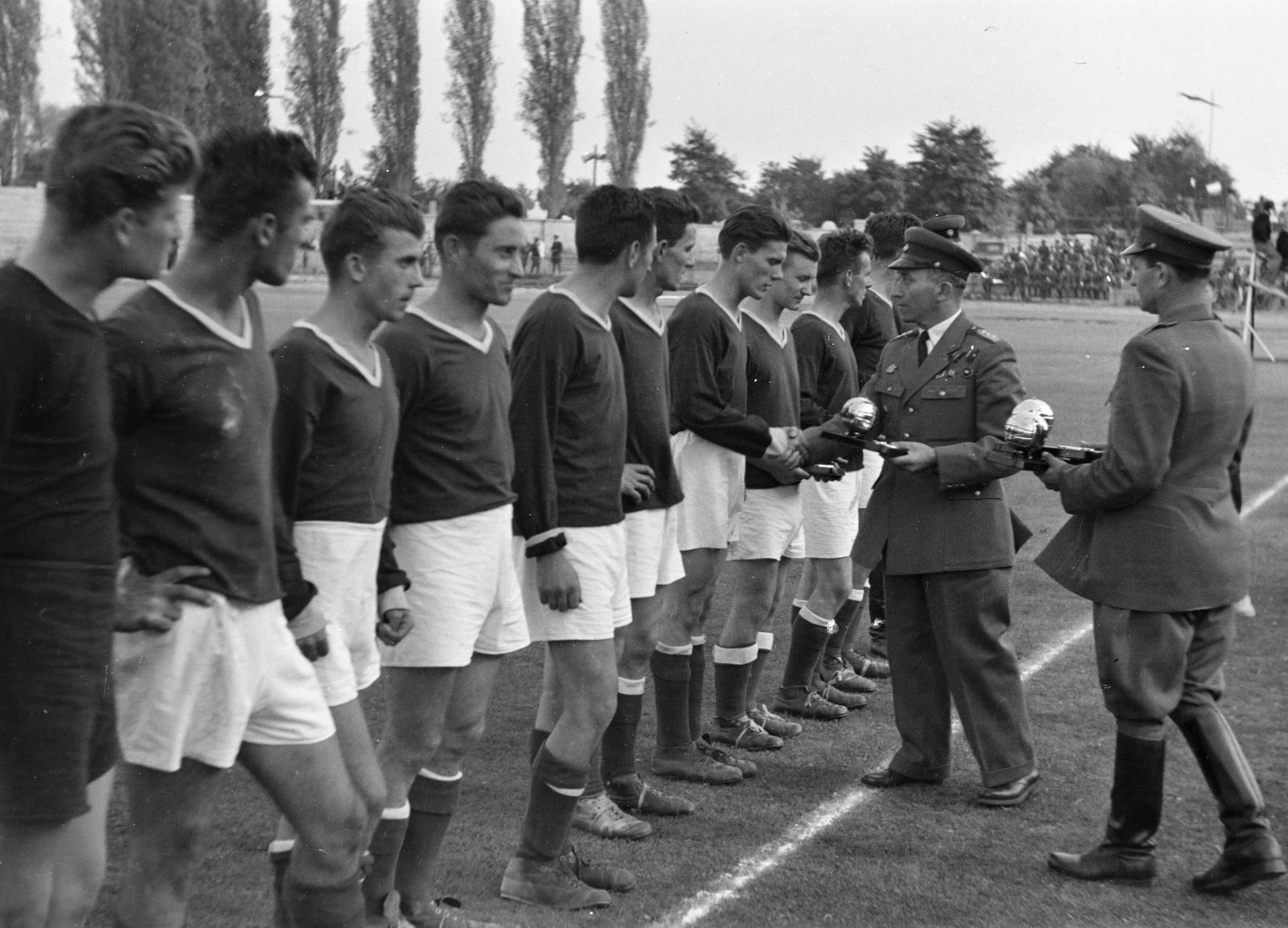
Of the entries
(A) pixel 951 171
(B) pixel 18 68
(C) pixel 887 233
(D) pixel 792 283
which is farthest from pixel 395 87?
(D) pixel 792 283

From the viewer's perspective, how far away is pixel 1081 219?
247ft

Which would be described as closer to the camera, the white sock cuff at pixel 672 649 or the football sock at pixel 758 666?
the white sock cuff at pixel 672 649

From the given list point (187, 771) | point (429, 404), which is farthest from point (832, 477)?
point (187, 771)

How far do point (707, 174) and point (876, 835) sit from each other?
5717 centimetres

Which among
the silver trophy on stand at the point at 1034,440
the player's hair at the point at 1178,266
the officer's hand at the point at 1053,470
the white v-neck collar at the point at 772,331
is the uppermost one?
the player's hair at the point at 1178,266

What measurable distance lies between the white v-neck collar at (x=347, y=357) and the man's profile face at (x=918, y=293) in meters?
2.80

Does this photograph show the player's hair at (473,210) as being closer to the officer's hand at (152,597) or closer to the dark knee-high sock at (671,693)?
the officer's hand at (152,597)

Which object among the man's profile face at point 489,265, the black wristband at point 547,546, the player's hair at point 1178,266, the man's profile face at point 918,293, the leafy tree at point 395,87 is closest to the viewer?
the man's profile face at point 489,265

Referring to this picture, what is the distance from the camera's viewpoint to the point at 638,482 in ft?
16.5

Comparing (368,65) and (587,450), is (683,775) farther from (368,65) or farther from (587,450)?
(368,65)

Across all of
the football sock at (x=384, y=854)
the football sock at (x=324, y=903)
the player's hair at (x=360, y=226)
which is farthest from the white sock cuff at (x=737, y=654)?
the football sock at (x=324, y=903)

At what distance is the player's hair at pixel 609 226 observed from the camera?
15.4ft

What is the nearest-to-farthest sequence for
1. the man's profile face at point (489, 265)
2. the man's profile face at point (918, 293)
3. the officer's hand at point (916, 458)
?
the man's profile face at point (489, 265)
the officer's hand at point (916, 458)
the man's profile face at point (918, 293)

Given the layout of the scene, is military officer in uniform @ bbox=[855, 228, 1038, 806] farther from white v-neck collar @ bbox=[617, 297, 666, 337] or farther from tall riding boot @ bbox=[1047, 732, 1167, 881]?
white v-neck collar @ bbox=[617, 297, 666, 337]
